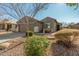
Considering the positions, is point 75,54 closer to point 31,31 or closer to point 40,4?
point 31,31

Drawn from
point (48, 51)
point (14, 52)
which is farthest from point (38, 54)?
point (14, 52)

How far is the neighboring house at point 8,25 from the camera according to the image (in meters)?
1.92

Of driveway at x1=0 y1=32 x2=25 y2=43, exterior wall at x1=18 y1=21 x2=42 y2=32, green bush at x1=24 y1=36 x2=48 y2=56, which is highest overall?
exterior wall at x1=18 y1=21 x2=42 y2=32

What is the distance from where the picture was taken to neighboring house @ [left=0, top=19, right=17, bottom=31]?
1921mm

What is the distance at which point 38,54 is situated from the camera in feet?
6.08

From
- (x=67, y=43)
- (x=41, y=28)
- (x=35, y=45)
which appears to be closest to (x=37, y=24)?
(x=41, y=28)

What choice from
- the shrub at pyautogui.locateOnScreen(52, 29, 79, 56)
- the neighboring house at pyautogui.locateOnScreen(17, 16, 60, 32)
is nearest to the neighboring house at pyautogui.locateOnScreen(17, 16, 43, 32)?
the neighboring house at pyautogui.locateOnScreen(17, 16, 60, 32)

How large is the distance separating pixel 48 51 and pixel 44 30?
0.84ft

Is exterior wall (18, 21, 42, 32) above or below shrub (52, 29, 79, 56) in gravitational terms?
above

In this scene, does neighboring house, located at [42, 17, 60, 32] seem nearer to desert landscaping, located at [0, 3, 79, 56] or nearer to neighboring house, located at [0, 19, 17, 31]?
desert landscaping, located at [0, 3, 79, 56]

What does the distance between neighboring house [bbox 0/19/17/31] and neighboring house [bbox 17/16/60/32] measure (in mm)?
64

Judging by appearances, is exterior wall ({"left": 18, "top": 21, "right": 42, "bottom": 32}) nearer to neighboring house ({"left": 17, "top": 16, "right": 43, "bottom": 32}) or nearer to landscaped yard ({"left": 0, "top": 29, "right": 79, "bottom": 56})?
neighboring house ({"left": 17, "top": 16, "right": 43, "bottom": 32})

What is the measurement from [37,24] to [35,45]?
269 mm

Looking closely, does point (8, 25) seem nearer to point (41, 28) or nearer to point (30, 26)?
point (30, 26)
